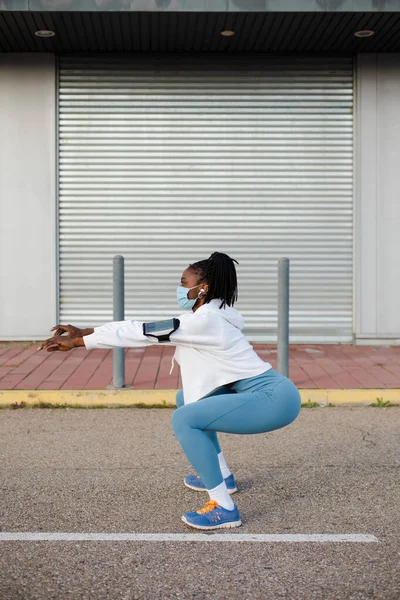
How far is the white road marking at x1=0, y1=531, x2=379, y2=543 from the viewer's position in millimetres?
4074

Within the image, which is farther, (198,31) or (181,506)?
(198,31)

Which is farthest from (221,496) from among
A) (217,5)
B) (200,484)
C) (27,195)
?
(27,195)

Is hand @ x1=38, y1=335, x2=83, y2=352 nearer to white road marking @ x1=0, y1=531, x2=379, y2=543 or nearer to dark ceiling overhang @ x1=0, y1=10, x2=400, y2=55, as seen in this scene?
white road marking @ x1=0, y1=531, x2=379, y2=543

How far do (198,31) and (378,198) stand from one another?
9.92 feet

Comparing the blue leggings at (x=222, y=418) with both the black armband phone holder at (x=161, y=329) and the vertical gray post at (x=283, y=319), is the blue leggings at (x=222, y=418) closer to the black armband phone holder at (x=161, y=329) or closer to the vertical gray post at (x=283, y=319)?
the black armband phone holder at (x=161, y=329)

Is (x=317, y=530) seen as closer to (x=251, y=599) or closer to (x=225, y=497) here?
(x=225, y=497)

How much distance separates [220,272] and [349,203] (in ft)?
21.6

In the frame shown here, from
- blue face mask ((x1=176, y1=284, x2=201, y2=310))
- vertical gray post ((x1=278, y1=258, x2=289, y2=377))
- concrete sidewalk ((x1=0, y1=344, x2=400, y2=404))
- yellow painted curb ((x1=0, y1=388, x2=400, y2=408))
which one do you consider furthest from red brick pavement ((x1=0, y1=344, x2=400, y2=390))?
blue face mask ((x1=176, y1=284, x2=201, y2=310))

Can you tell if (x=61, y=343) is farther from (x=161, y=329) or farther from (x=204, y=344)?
(x=204, y=344)

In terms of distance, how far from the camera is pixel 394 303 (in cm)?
1055

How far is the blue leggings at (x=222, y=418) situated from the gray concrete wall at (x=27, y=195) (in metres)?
6.62

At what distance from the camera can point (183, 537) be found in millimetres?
4133

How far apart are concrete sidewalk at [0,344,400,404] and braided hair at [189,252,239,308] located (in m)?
3.16

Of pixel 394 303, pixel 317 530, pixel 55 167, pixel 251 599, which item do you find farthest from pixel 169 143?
pixel 251 599
